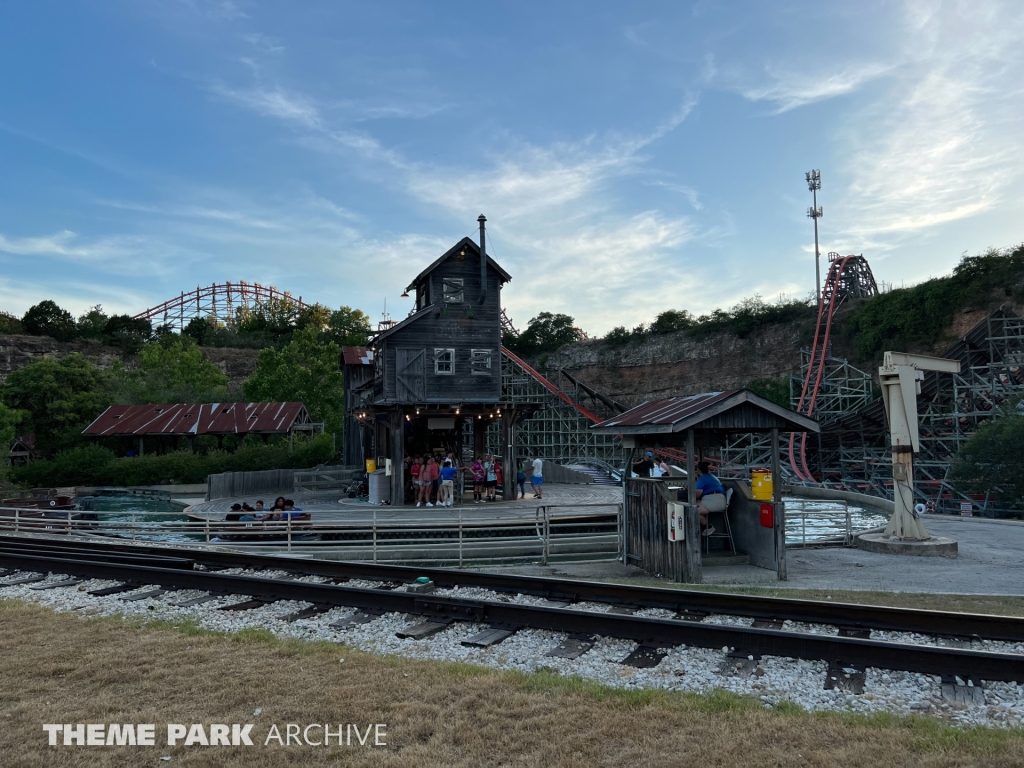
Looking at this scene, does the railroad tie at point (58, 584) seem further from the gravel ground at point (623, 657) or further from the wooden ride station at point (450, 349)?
the wooden ride station at point (450, 349)

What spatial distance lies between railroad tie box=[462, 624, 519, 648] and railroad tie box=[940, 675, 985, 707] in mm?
3919

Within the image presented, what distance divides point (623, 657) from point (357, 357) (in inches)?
1269

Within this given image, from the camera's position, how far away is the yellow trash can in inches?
455

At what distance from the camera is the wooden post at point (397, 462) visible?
23.5 meters

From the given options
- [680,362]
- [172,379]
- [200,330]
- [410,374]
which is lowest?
[410,374]

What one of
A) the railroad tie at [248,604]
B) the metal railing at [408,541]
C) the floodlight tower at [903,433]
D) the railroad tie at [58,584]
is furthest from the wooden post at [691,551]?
the railroad tie at [58,584]

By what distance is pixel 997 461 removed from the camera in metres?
23.0

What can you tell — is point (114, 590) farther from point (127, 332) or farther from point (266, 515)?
point (127, 332)

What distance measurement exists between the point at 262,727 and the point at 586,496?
776 inches

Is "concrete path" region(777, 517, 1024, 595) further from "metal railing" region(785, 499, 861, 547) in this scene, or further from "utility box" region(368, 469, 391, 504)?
"utility box" region(368, 469, 391, 504)

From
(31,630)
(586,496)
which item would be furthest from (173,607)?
(586,496)

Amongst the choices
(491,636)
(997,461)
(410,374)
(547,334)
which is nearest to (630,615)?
(491,636)

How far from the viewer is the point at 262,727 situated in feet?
16.0

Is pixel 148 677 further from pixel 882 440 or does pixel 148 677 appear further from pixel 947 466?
pixel 882 440
